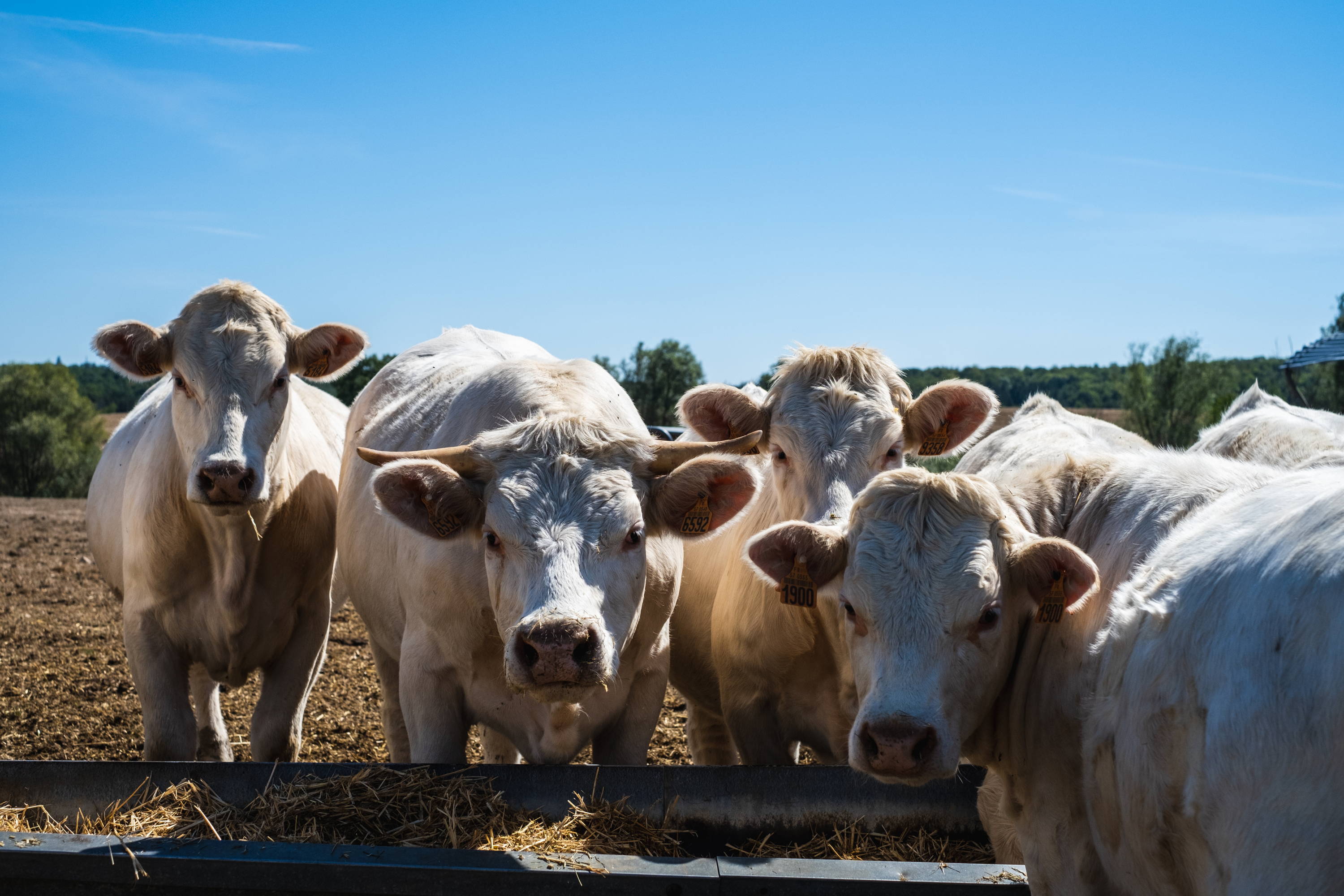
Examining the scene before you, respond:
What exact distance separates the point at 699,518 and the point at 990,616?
1283mm

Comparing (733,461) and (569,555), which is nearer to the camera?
(569,555)

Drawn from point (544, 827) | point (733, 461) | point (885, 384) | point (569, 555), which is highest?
point (885, 384)

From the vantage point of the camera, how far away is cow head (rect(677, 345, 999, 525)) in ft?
14.5

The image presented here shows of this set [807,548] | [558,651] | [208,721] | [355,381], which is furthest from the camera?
[355,381]

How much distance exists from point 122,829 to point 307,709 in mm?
4364

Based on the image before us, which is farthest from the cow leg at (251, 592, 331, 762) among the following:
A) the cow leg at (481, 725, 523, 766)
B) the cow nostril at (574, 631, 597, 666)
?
the cow nostril at (574, 631, 597, 666)

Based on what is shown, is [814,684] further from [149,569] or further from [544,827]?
[149,569]

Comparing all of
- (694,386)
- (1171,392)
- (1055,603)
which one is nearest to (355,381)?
(694,386)

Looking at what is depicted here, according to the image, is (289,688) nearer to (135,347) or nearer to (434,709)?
(434,709)

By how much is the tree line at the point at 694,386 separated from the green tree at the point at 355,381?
30.9 feet

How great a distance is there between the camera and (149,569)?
5227 millimetres

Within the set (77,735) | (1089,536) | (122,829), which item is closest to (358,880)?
(122,829)

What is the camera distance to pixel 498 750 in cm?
577

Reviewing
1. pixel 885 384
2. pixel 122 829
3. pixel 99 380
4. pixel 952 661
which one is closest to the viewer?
pixel 952 661
